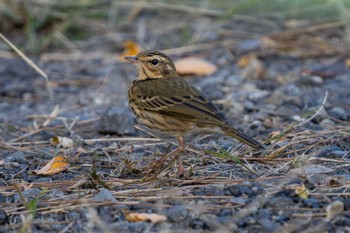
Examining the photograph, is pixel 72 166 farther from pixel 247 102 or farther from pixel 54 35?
pixel 54 35

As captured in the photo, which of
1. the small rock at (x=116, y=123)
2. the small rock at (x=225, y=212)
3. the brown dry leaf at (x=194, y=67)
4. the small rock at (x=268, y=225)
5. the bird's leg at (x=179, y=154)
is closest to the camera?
the small rock at (x=268, y=225)

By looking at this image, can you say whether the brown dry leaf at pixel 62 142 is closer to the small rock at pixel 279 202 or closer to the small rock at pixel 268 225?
the small rock at pixel 279 202

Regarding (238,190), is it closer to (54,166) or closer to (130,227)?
(130,227)

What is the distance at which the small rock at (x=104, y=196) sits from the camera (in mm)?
4223

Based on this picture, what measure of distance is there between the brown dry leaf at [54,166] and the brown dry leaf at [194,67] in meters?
3.11

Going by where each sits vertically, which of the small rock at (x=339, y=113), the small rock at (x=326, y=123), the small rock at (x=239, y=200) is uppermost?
the small rock at (x=239, y=200)

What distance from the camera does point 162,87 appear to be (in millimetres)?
5441

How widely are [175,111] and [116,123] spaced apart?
1.30 m

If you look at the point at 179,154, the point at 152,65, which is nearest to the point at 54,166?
the point at 179,154

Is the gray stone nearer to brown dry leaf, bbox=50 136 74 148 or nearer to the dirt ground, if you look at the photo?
the dirt ground

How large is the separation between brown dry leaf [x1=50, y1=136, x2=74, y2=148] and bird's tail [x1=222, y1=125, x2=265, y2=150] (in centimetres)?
150

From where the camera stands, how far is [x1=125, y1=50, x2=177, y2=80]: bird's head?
223 inches

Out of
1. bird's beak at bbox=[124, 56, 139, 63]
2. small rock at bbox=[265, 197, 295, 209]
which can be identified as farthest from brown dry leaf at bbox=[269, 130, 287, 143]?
bird's beak at bbox=[124, 56, 139, 63]

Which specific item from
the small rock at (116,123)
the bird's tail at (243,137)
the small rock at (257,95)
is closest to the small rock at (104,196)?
the bird's tail at (243,137)
